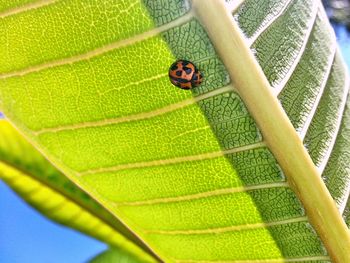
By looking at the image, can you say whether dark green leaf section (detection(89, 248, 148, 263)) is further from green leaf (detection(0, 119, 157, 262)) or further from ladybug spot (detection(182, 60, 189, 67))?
ladybug spot (detection(182, 60, 189, 67))

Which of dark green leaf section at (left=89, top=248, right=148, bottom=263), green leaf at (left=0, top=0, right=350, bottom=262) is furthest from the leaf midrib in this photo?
dark green leaf section at (left=89, top=248, right=148, bottom=263)

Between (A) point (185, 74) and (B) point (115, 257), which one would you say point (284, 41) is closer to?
(A) point (185, 74)

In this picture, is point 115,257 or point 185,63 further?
point 115,257

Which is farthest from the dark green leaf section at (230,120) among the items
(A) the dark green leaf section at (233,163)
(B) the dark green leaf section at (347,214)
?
(B) the dark green leaf section at (347,214)

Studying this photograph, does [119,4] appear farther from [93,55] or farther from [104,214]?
[104,214]

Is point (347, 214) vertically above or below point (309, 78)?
below

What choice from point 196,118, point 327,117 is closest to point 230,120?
point 196,118

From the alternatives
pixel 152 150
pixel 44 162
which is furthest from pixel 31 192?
pixel 152 150
